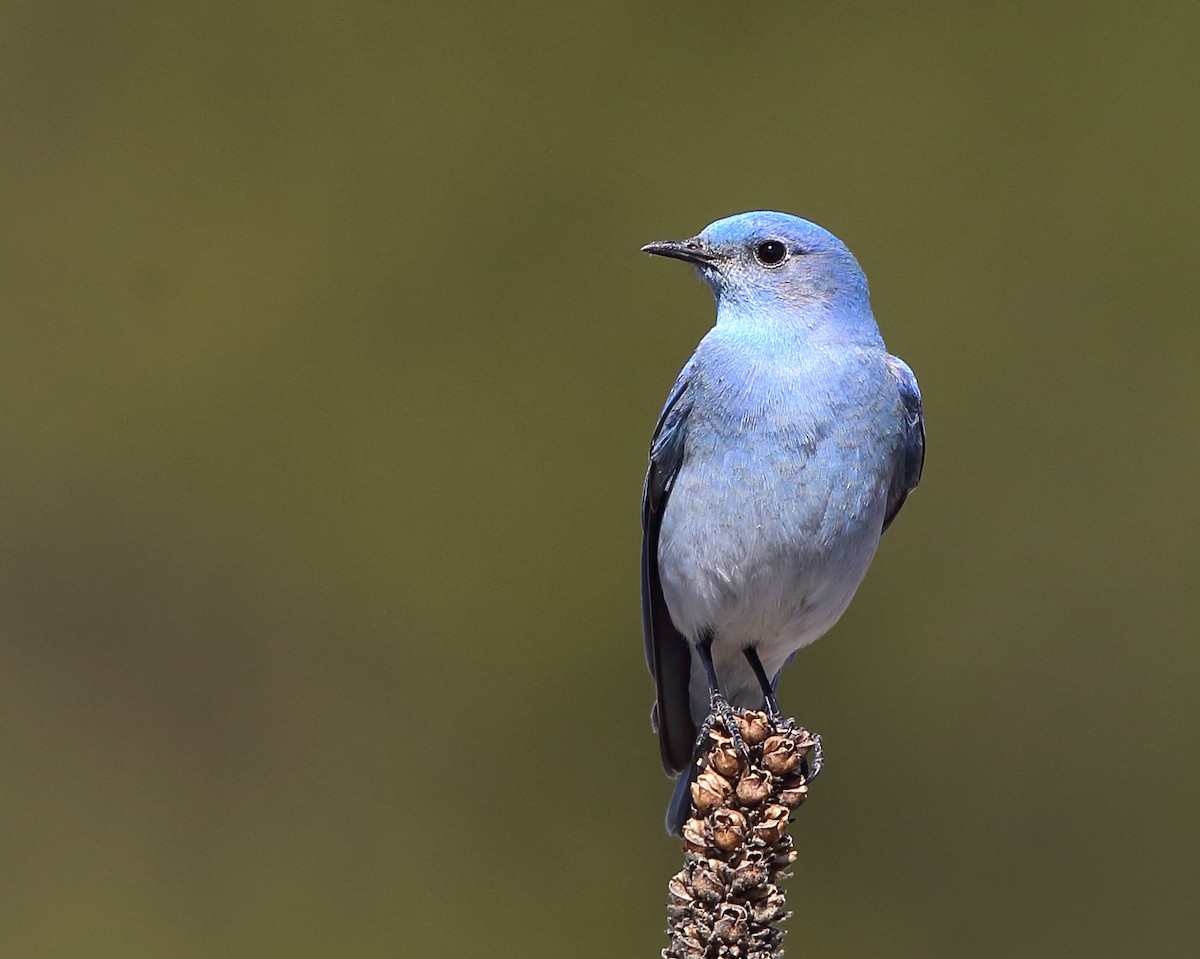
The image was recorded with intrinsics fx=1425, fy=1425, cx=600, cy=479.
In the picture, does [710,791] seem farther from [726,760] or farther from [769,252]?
[769,252]

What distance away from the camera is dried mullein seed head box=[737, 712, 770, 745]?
288cm

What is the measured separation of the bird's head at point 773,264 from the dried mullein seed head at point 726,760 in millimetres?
1802

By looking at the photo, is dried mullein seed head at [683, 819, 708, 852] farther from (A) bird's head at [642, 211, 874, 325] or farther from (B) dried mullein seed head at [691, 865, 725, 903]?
(A) bird's head at [642, 211, 874, 325]

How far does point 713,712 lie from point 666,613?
2.14 feet

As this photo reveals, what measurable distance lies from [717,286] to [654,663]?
1.25 meters

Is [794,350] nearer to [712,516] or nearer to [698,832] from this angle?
[712,516]

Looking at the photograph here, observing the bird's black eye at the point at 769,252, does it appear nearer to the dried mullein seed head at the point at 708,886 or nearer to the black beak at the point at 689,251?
the black beak at the point at 689,251

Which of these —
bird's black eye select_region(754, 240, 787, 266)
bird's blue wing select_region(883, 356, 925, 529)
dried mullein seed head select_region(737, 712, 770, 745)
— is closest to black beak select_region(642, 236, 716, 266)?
bird's black eye select_region(754, 240, 787, 266)

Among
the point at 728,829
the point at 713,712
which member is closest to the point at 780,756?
the point at 728,829

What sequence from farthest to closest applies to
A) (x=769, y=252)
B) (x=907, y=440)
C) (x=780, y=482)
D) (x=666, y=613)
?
1. (x=666, y=613)
2. (x=769, y=252)
3. (x=907, y=440)
4. (x=780, y=482)

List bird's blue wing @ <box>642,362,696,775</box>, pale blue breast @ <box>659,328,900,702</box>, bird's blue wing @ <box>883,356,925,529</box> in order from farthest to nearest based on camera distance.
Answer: bird's blue wing @ <box>642,362,696,775</box>
bird's blue wing @ <box>883,356,925,529</box>
pale blue breast @ <box>659,328,900,702</box>

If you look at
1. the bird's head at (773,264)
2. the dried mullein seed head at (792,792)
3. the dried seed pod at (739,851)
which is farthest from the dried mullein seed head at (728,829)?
the bird's head at (773,264)

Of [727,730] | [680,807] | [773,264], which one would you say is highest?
[773,264]

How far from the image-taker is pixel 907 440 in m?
4.29
